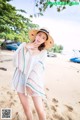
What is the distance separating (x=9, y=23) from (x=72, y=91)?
2.94 meters

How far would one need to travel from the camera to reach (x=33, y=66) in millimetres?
2027

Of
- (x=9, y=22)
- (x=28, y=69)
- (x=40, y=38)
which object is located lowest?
(x=28, y=69)

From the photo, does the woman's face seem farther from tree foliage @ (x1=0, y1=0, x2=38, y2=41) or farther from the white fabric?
tree foliage @ (x1=0, y1=0, x2=38, y2=41)

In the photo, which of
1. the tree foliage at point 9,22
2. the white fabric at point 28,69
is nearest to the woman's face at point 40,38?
the white fabric at point 28,69

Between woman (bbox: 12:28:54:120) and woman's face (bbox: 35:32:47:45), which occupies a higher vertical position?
woman's face (bbox: 35:32:47:45)

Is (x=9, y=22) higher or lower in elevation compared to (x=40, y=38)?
higher

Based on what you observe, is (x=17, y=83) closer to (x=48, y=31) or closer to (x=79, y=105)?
(x=48, y=31)

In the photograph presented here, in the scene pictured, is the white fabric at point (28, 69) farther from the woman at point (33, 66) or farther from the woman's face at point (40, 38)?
the woman's face at point (40, 38)

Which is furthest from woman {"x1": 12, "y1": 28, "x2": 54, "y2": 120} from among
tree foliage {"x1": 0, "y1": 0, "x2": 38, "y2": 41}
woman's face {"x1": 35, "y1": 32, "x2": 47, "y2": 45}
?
tree foliage {"x1": 0, "y1": 0, "x2": 38, "y2": 41}

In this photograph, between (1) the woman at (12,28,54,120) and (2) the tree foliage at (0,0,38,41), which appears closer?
(1) the woman at (12,28,54,120)

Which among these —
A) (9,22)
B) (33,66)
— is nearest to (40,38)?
(33,66)

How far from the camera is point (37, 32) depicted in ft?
6.82

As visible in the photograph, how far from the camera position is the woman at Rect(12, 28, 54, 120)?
2.02 metres

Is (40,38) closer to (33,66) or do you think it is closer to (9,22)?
(33,66)
